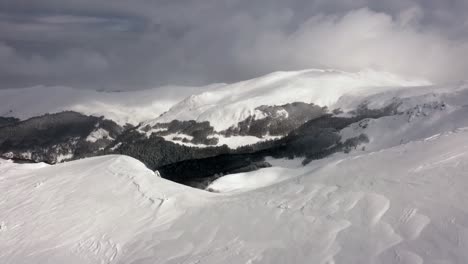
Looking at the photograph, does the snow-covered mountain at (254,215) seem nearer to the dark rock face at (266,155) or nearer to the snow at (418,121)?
the dark rock face at (266,155)

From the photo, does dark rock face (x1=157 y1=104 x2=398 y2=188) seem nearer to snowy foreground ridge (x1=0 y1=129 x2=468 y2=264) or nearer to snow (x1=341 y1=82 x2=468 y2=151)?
snow (x1=341 y1=82 x2=468 y2=151)

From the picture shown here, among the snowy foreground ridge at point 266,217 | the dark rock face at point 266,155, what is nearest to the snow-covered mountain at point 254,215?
the snowy foreground ridge at point 266,217

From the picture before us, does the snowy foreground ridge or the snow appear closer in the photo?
the snowy foreground ridge

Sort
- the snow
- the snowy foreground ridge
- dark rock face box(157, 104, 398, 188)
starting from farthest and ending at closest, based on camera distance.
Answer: dark rock face box(157, 104, 398, 188)
the snow
the snowy foreground ridge

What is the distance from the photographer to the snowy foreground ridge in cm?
2019

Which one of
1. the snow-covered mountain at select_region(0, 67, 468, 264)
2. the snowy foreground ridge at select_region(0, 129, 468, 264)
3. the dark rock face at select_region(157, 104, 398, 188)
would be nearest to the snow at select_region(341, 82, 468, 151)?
the dark rock face at select_region(157, 104, 398, 188)

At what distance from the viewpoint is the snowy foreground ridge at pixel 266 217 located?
20188 millimetres

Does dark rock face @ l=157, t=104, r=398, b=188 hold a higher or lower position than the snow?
lower

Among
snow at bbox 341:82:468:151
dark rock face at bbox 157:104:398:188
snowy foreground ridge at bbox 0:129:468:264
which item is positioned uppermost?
snowy foreground ridge at bbox 0:129:468:264

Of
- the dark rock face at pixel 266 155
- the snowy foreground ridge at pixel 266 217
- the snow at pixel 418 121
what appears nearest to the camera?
the snowy foreground ridge at pixel 266 217

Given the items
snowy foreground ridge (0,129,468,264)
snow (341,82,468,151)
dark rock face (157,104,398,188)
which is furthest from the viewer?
Result: dark rock face (157,104,398,188)

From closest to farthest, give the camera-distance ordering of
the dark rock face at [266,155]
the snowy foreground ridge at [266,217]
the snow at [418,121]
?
→ the snowy foreground ridge at [266,217]
the snow at [418,121]
the dark rock face at [266,155]

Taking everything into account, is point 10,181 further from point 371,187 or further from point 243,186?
point 243,186

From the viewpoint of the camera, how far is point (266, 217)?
25922 mm
